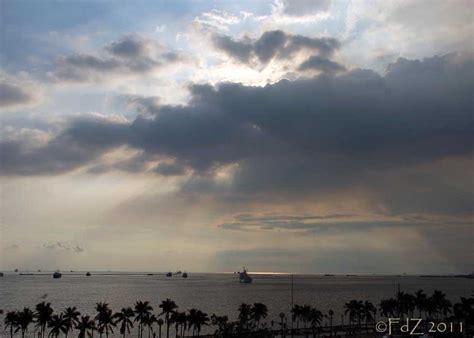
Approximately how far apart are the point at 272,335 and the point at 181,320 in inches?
875

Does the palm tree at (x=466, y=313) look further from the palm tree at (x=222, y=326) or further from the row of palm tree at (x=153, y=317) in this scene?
the palm tree at (x=222, y=326)

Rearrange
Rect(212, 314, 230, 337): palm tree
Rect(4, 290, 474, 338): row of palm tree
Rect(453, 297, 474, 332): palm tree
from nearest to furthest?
Rect(4, 290, 474, 338): row of palm tree
Rect(453, 297, 474, 332): palm tree
Rect(212, 314, 230, 337): palm tree

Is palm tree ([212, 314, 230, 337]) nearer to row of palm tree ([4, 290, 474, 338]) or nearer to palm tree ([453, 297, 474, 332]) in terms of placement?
row of palm tree ([4, 290, 474, 338])

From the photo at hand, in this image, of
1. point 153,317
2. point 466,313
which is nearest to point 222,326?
point 153,317

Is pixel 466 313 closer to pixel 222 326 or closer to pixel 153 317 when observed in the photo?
pixel 222 326

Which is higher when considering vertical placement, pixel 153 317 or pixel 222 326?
pixel 153 317

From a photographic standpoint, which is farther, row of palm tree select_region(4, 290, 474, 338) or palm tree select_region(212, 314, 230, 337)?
palm tree select_region(212, 314, 230, 337)

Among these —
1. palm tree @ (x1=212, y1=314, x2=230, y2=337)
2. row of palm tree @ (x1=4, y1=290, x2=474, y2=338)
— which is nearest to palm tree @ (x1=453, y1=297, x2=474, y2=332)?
row of palm tree @ (x1=4, y1=290, x2=474, y2=338)

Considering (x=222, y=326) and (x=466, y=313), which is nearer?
(x=466, y=313)

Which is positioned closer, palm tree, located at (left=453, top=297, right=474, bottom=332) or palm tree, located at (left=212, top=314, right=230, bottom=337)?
palm tree, located at (left=453, top=297, right=474, bottom=332)

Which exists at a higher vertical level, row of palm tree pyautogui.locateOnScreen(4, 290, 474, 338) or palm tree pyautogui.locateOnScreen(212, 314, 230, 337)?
row of palm tree pyautogui.locateOnScreen(4, 290, 474, 338)

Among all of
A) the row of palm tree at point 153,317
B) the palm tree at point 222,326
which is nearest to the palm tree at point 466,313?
the row of palm tree at point 153,317

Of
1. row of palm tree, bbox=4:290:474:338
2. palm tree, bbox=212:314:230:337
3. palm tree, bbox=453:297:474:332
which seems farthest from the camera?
palm tree, bbox=212:314:230:337

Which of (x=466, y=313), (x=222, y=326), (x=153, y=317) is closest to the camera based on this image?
(x=153, y=317)
